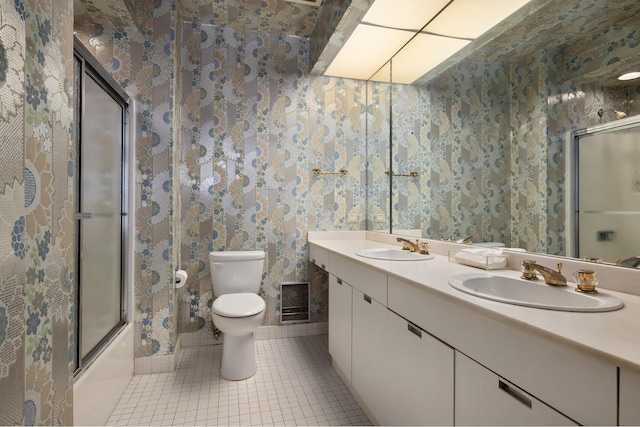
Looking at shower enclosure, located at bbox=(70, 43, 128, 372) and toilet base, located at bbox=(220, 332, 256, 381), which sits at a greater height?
shower enclosure, located at bbox=(70, 43, 128, 372)

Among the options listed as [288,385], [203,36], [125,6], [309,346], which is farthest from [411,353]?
[203,36]

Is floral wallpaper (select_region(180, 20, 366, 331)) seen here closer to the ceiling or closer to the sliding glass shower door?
the ceiling

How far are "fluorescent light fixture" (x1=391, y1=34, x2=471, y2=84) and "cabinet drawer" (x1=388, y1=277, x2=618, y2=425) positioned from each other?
157 cm

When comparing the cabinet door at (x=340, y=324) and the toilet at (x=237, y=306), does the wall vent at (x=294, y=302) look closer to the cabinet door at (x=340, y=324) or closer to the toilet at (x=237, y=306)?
the toilet at (x=237, y=306)

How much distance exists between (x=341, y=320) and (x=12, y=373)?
158cm

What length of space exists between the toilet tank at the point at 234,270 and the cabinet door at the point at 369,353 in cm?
98

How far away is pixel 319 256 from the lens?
246 cm

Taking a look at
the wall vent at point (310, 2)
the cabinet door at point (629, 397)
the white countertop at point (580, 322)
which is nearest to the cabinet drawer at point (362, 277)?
the white countertop at point (580, 322)

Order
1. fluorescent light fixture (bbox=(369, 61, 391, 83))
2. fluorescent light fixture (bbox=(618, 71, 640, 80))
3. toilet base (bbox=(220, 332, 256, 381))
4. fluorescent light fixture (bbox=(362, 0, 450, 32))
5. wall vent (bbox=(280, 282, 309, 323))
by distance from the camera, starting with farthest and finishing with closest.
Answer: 1. wall vent (bbox=(280, 282, 309, 323))
2. fluorescent light fixture (bbox=(369, 61, 391, 83))
3. toilet base (bbox=(220, 332, 256, 381))
4. fluorescent light fixture (bbox=(362, 0, 450, 32))
5. fluorescent light fixture (bbox=(618, 71, 640, 80))

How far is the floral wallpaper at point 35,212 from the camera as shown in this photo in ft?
2.10

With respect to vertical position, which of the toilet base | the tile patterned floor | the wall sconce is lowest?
the tile patterned floor

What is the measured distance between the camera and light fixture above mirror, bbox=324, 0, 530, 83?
1703mm

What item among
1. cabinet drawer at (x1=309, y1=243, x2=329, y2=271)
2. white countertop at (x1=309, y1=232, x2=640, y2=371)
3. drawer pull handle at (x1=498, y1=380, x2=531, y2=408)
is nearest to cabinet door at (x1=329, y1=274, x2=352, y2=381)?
cabinet drawer at (x1=309, y1=243, x2=329, y2=271)

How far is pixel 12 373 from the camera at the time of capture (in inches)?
25.4
